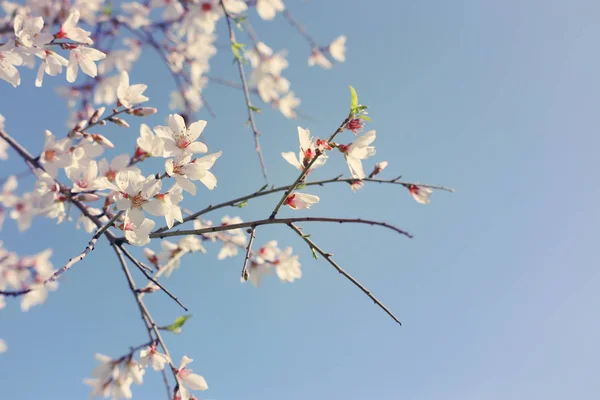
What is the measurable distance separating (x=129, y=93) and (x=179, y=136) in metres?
0.69

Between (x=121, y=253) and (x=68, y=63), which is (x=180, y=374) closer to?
(x=121, y=253)

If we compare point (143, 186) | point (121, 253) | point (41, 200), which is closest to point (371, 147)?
point (143, 186)

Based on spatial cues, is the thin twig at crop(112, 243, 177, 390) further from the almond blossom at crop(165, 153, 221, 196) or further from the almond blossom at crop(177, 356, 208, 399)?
the almond blossom at crop(165, 153, 221, 196)

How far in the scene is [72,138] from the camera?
208cm

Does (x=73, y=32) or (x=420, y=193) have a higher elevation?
(x=73, y=32)

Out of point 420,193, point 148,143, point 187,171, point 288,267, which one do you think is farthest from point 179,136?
point 288,267

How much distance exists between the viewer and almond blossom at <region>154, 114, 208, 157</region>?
1451 mm

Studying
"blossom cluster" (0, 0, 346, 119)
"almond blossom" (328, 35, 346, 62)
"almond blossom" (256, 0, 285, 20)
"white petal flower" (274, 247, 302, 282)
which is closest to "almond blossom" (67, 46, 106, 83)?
"blossom cluster" (0, 0, 346, 119)

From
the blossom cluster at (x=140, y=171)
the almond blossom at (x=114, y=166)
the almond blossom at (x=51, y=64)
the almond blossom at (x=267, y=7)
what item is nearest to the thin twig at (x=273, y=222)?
the blossom cluster at (x=140, y=171)

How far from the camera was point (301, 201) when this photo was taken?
4.70ft

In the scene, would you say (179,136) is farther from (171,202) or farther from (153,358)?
(153,358)

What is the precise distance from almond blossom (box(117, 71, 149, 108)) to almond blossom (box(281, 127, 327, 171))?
3.14 feet

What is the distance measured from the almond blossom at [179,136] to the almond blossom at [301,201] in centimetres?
40

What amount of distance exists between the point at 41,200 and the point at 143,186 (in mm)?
1046
